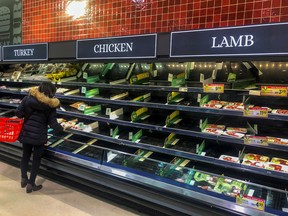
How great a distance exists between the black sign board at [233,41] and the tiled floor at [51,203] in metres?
1.91

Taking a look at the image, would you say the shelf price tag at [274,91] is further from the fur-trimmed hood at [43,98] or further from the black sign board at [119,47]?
the fur-trimmed hood at [43,98]

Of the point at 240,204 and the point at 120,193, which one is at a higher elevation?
the point at 240,204

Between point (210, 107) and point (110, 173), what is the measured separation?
1.39 meters

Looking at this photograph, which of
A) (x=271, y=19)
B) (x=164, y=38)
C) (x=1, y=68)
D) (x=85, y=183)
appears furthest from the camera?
(x=1, y=68)

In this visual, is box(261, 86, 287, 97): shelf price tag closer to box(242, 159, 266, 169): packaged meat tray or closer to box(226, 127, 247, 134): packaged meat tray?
Answer: box(226, 127, 247, 134): packaged meat tray

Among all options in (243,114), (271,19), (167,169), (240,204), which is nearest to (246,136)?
(243,114)

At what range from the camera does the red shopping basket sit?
11.1ft

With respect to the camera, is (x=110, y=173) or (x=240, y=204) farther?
(x=110, y=173)

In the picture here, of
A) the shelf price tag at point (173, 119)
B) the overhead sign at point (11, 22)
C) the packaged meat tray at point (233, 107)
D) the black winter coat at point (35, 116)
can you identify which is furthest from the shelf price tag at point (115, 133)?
the overhead sign at point (11, 22)

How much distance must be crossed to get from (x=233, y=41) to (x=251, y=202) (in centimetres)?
138

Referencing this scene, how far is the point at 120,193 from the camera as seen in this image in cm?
295

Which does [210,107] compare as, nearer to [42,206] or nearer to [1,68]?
[42,206]

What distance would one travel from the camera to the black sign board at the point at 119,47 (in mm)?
2736

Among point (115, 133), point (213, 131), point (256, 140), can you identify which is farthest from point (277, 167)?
point (115, 133)
